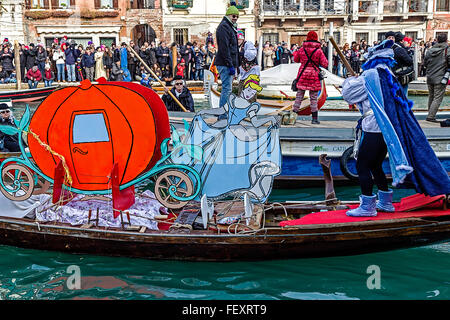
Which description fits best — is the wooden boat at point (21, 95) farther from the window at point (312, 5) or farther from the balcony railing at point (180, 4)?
the window at point (312, 5)

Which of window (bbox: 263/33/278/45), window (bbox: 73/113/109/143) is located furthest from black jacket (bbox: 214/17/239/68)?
window (bbox: 263/33/278/45)

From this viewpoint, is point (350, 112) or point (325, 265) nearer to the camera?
point (325, 265)

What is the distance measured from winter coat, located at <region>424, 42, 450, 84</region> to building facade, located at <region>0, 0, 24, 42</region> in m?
26.9

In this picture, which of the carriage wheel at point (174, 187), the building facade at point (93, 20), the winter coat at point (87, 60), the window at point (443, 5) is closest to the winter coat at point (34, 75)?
the winter coat at point (87, 60)

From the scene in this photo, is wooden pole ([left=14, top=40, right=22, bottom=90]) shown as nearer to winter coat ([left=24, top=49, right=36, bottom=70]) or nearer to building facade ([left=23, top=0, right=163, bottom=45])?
winter coat ([left=24, top=49, right=36, bottom=70])

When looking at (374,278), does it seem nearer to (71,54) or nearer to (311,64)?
(311,64)

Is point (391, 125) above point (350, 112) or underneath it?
above

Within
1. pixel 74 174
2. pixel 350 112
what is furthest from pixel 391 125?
pixel 350 112

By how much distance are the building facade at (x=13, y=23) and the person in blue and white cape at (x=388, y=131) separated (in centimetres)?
2973

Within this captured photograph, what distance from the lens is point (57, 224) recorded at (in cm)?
588

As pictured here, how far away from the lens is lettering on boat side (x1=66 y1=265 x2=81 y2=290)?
5.42 metres
